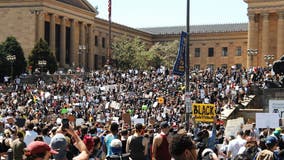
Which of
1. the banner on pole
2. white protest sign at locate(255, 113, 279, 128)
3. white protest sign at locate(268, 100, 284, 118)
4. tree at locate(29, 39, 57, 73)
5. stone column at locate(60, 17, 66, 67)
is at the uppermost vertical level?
stone column at locate(60, 17, 66, 67)

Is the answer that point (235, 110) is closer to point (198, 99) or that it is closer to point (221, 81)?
point (198, 99)

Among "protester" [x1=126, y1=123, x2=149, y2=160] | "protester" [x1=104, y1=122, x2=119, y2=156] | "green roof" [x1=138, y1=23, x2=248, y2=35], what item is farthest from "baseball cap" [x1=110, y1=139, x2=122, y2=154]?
"green roof" [x1=138, y1=23, x2=248, y2=35]

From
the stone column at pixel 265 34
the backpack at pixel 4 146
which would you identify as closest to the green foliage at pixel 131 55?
the stone column at pixel 265 34

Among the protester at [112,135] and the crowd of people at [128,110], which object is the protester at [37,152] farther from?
the protester at [112,135]

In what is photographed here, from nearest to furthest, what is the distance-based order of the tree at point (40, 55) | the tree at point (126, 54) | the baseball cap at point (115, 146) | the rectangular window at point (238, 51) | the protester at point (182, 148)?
the protester at point (182, 148)
the baseball cap at point (115, 146)
the tree at point (40, 55)
the tree at point (126, 54)
the rectangular window at point (238, 51)

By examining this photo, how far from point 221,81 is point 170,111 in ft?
32.5

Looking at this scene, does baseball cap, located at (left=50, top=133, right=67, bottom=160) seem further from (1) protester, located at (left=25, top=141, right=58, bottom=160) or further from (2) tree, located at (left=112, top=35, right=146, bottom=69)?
(2) tree, located at (left=112, top=35, right=146, bottom=69)

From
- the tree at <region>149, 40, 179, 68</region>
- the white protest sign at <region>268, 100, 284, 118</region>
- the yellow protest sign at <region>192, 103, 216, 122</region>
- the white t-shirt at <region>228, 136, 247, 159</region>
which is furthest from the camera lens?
the tree at <region>149, 40, 179, 68</region>

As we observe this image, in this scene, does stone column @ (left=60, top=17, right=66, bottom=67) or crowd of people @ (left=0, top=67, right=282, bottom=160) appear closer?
crowd of people @ (left=0, top=67, right=282, bottom=160)

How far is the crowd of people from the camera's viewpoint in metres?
13.3

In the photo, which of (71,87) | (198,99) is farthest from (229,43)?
(198,99)

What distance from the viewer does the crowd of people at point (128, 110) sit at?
13.3 meters

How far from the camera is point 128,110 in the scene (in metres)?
38.6

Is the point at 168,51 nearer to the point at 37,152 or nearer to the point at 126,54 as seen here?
the point at 126,54
